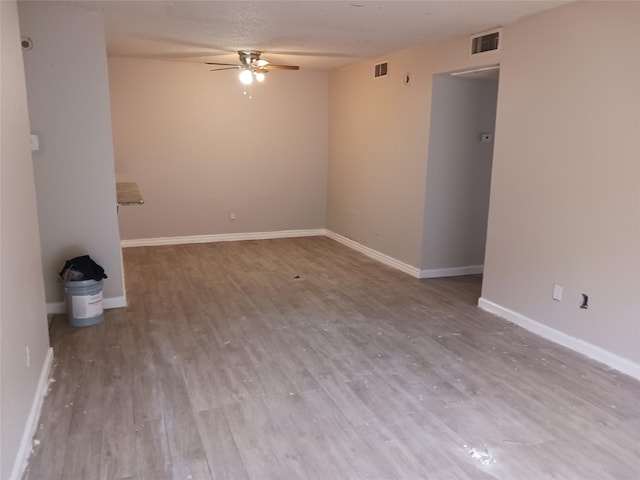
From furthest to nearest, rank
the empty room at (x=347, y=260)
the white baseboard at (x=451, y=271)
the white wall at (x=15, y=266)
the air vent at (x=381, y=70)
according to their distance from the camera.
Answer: the air vent at (x=381, y=70) < the white baseboard at (x=451, y=271) < the empty room at (x=347, y=260) < the white wall at (x=15, y=266)

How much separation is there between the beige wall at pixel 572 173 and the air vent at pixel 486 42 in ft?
0.41

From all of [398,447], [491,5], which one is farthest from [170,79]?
[398,447]

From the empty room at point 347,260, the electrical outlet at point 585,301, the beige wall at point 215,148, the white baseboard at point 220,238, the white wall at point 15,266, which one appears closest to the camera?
the white wall at point 15,266

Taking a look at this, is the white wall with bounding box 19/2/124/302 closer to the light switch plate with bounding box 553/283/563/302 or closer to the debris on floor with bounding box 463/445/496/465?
the debris on floor with bounding box 463/445/496/465

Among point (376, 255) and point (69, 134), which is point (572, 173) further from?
point (69, 134)

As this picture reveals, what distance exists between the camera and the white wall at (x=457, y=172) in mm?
5109

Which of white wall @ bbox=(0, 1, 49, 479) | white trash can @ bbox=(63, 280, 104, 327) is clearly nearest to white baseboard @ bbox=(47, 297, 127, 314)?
Answer: white trash can @ bbox=(63, 280, 104, 327)

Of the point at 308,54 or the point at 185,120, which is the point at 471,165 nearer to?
the point at 308,54

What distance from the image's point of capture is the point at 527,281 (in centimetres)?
393

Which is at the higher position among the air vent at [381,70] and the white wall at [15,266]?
the air vent at [381,70]

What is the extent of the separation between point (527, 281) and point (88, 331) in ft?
11.3

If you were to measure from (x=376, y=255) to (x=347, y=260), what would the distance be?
14.9 inches

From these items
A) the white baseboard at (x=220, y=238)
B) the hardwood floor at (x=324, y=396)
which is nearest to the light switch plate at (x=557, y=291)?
the hardwood floor at (x=324, y=396)

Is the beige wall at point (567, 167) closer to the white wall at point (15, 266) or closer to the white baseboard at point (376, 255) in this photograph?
the white baseboard at point (376, 255)
